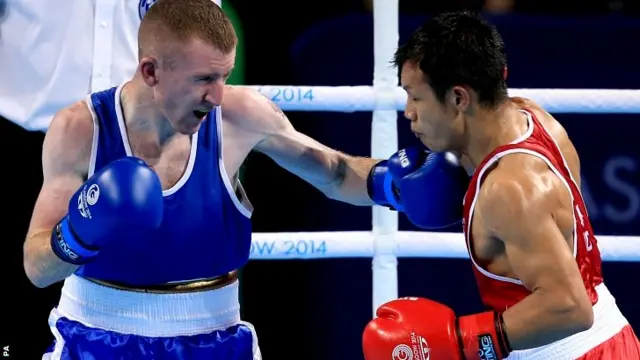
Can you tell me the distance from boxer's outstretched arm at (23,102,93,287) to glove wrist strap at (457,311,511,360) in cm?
89

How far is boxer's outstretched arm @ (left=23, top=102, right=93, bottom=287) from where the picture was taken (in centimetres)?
226

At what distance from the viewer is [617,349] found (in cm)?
215

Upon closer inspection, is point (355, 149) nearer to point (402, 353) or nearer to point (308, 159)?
point (308, 159)

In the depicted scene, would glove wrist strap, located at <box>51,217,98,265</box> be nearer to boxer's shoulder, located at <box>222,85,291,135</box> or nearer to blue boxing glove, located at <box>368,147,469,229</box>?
boxer's shoulder, located at <box>222,85,291,135</box>

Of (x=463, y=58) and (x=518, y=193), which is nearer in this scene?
(x=518, y=193)

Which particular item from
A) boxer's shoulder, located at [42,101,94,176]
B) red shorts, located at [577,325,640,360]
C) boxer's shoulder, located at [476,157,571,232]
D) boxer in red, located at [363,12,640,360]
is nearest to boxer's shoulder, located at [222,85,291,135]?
boxer's shoulder, located at [42,101,94,176]

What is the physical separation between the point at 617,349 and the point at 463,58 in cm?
73

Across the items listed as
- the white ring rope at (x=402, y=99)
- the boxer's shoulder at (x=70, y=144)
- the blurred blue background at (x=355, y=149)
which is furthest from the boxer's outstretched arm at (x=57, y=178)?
the blurred blue background at (x=355, y=149)

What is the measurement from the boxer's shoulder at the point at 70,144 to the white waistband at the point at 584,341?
1.10 m

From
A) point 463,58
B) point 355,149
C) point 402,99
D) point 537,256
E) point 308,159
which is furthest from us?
point 355,149

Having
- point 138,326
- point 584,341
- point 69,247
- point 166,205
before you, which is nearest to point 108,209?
point 69,247

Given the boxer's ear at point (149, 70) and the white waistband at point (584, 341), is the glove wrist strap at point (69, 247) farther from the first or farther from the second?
the white waistband at point (584, 341)

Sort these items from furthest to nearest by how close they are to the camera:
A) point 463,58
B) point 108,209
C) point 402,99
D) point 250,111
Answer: point 402,99, point 250,111, point 463,58, point 108,209

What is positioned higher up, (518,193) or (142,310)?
(518,193)
